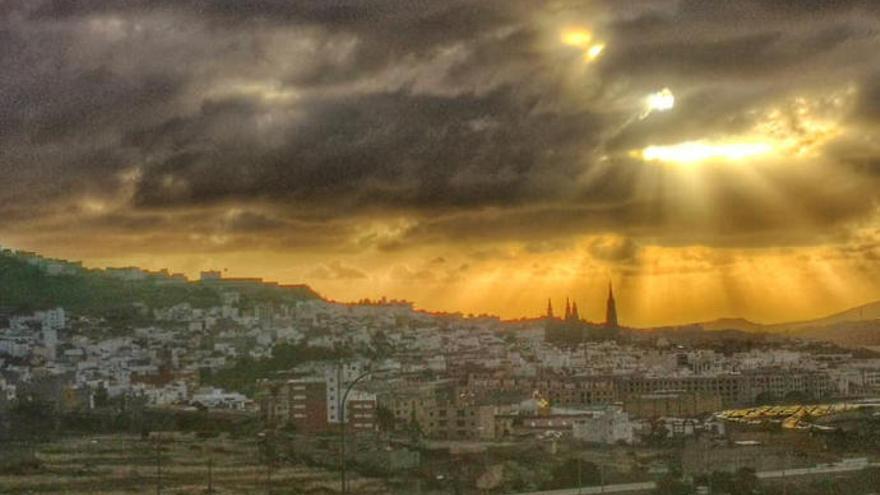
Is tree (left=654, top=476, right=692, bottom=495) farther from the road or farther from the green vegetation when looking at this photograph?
the green vegetation

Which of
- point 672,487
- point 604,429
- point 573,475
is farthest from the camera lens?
point 604,429

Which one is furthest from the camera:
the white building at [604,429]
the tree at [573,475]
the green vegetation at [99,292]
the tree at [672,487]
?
the green vegetation at [99,292]

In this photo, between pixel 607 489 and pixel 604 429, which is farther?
pixel 604 429

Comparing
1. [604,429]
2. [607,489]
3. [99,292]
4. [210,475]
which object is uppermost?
[99,292]

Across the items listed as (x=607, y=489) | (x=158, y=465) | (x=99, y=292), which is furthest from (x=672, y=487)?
(x=99, y=292)

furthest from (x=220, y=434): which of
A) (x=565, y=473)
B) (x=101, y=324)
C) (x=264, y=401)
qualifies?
(x=101, y=324)

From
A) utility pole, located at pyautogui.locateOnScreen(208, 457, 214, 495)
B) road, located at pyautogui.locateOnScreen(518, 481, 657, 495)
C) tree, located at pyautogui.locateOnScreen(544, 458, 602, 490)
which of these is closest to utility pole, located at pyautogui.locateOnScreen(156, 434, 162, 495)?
utility pole, located at pyautogui.locateOnScreen(208, 457, 214, 495)

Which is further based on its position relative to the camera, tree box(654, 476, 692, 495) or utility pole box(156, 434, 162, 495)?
tree box(654, 476, 692, 495)

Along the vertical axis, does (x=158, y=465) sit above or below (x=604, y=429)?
below

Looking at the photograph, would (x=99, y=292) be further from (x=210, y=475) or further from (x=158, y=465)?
(x=210, y=475)

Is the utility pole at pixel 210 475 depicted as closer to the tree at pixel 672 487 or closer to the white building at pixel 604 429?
the tree at pixel 672 487

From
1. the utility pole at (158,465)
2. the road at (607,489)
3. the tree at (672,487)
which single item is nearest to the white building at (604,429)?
the road at (607,489)

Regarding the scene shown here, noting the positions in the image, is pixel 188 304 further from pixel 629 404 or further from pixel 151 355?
pixel 629 404
